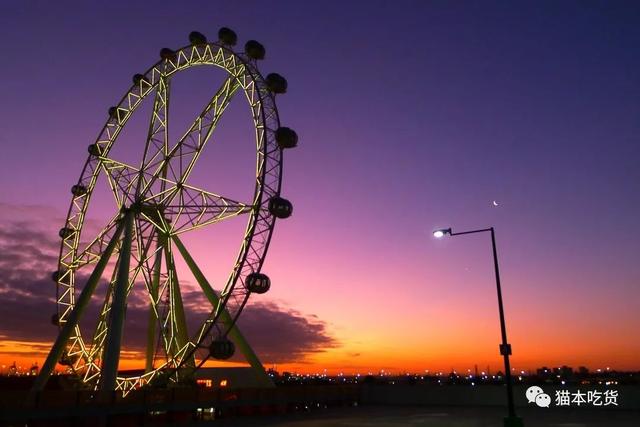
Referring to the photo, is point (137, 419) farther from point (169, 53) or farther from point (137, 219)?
point (169, 53)

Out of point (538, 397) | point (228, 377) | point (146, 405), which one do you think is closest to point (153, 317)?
point (146, 405)

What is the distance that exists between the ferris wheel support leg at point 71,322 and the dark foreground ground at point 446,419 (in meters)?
9.13

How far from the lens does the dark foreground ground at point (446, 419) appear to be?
31016 mm

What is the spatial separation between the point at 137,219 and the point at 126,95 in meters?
11.2

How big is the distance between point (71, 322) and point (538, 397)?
110ft

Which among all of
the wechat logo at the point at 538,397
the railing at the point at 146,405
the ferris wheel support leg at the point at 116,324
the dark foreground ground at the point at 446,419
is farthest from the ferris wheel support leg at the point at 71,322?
the wechat logo at the point at 538,397

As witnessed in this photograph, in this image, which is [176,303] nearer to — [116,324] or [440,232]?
A: [116,324]

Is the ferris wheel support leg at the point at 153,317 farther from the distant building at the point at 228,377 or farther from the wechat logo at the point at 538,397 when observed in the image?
the wechat logo at the point at 538,397

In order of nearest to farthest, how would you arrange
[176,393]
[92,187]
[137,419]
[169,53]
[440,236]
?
[440,236], [137,419], [176,393], [169,53], [92,187]

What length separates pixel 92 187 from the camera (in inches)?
1703

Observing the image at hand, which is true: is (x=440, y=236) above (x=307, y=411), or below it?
above

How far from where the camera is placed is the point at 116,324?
1293 inches

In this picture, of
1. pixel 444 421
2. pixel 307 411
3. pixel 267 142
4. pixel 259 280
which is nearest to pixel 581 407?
pixel 444 421

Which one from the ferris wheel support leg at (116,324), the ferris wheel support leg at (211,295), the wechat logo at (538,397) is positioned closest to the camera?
the ferris wheel support leg at (116,324)
